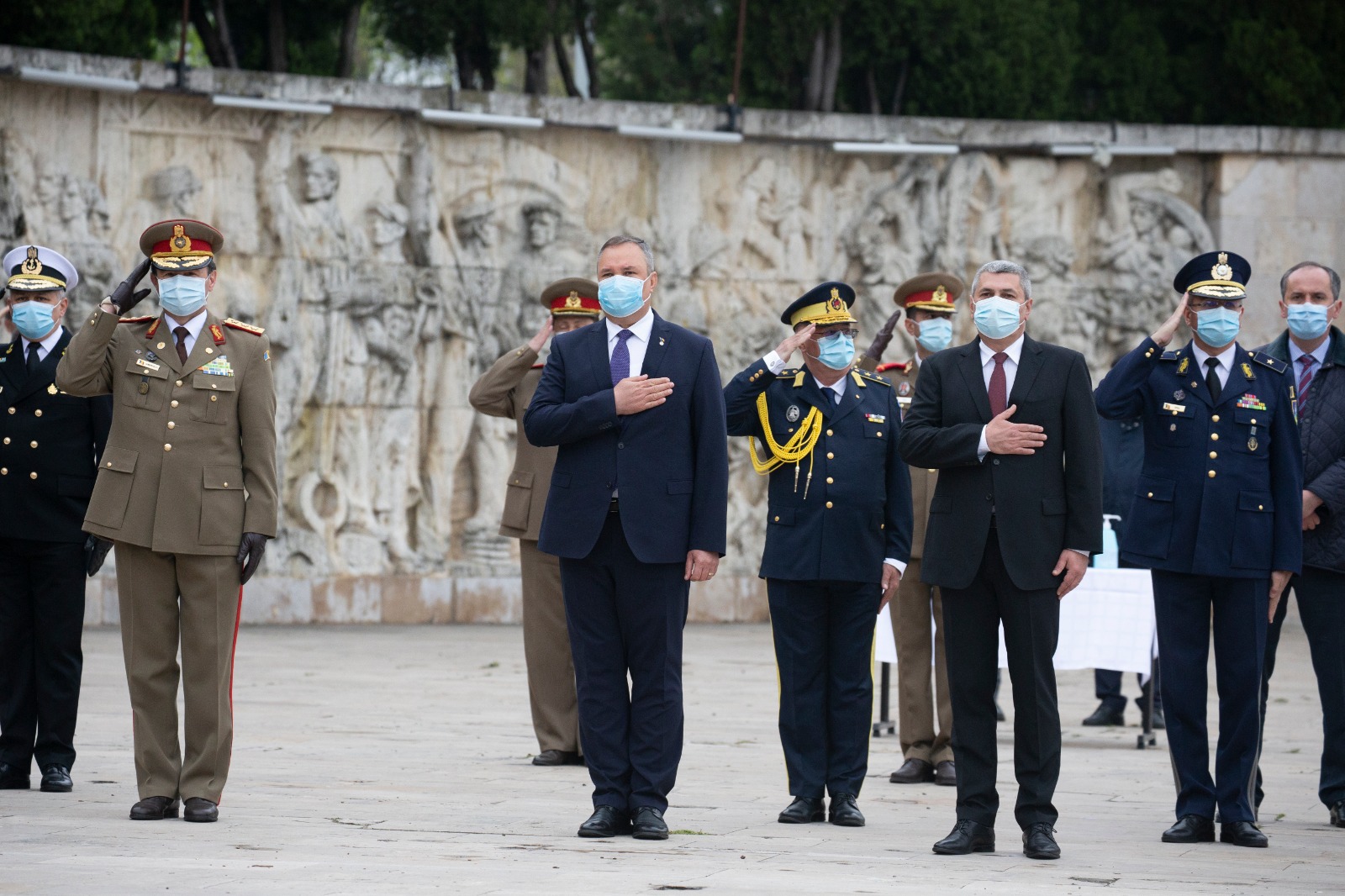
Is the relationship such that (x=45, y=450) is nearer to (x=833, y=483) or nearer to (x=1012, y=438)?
(x=833, y=483)

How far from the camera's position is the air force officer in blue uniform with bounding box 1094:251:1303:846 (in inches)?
272

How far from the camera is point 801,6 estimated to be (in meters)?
17.9

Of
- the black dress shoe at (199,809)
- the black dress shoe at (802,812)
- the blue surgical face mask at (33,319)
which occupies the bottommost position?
the black dress shoe at (802,812)

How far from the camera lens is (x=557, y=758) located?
28.8 ft

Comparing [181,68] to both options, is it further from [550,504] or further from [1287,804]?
[1287,804]

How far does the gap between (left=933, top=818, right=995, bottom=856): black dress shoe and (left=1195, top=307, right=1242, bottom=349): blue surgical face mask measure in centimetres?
211

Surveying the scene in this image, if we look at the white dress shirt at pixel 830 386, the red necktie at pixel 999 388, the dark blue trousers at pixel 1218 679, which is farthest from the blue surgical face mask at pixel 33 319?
the dark blue trousers at pixel 1218 679

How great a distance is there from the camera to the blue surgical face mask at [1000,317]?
6.62 meters

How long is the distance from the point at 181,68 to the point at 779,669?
996 cm

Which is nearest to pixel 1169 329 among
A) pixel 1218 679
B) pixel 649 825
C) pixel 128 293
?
pixel 1218 679

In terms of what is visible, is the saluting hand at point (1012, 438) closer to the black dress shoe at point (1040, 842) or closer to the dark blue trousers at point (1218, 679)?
the dark blue trousers at point (1218, 679)

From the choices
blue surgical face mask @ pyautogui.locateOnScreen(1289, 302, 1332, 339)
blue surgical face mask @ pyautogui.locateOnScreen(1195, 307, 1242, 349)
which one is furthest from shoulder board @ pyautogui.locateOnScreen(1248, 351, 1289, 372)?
blue surgical face mask @ pyautogui.locateOnScreen(1289, 302, 1332, 339)

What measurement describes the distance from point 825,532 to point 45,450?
3359mm

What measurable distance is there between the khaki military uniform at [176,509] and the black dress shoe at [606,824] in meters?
1.44
